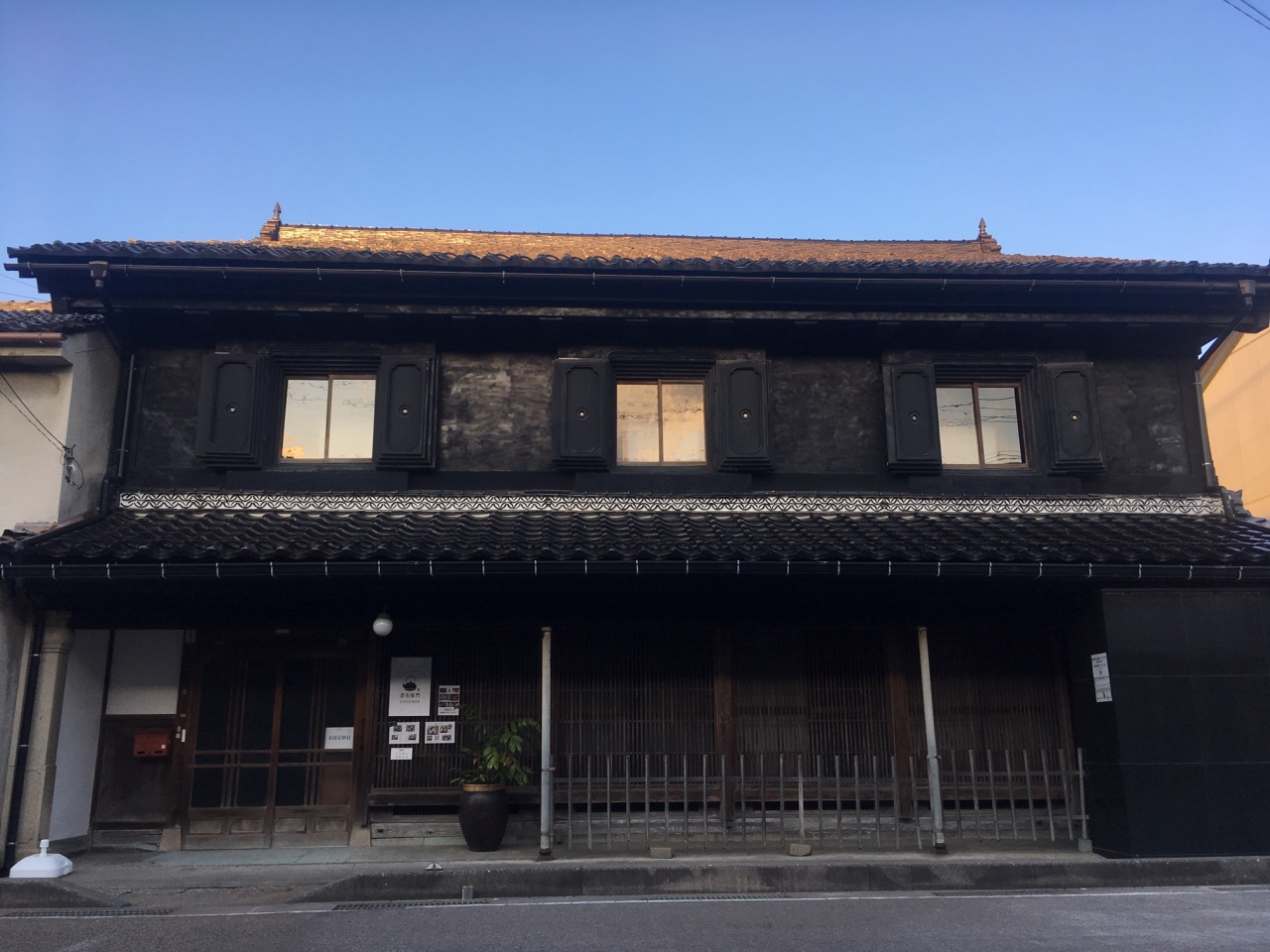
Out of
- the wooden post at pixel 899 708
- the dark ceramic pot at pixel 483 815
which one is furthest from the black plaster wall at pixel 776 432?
the dark ceramic pot at pixel 483 815

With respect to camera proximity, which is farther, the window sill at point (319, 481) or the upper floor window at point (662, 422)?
the upper floor window at point (662, 422)

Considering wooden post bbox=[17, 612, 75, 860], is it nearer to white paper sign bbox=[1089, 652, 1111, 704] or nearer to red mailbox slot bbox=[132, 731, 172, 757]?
red mailbox slot bbox=[132, 731, 172, 757]

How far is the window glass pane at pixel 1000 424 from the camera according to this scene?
11953 millimetres

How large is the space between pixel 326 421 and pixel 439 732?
3960mm

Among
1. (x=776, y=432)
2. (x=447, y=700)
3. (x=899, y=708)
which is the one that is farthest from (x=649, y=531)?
(x=899, y=708)

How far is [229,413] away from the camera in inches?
442

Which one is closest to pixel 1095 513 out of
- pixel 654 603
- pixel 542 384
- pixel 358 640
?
pixel 654 603

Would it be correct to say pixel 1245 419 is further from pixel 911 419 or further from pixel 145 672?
pixel 145 672

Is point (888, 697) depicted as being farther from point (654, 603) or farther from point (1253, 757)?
point (1253, 757)

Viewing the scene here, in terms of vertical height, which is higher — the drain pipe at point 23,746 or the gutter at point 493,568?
the gutter at point 493,568

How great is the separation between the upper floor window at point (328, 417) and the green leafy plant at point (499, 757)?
3.70 m

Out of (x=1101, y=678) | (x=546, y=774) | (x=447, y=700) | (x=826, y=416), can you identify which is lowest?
(x=546, y=774)

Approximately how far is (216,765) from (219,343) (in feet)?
16.1

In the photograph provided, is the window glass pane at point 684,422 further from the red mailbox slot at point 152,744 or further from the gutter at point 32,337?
the gutter at point 32,337
